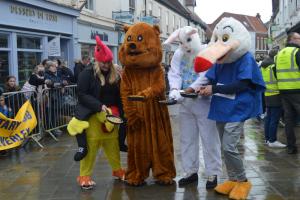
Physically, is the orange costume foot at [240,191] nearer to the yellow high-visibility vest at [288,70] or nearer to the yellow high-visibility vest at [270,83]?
the yellow high-visibility vest at [288,70]

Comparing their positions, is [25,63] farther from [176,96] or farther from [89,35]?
[176,96]

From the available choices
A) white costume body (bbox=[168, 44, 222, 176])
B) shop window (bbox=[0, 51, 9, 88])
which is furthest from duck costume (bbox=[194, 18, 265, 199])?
shop window (bbox=[0, 51, 9, 88])

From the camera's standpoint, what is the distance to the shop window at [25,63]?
13.1 metres

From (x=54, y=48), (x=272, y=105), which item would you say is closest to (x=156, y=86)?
(x=272, y=105)

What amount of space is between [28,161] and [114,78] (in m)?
2.67

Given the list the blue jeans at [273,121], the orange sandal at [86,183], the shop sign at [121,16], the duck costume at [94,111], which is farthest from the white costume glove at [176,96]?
the shop sign at [121,16]

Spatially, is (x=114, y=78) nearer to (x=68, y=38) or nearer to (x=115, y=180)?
(x=115, y=180)

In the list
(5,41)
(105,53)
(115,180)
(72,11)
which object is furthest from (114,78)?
(72,11)

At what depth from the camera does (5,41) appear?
40.1ft

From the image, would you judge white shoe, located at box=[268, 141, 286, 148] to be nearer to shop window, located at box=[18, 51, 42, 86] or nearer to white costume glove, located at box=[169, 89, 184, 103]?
white costume glove, located at box=[169, 89, 184, 103]

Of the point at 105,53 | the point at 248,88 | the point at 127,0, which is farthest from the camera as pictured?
the point at 127,0

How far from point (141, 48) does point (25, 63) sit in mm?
8712

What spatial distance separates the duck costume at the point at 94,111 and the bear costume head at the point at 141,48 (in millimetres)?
298

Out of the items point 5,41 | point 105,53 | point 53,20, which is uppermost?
point 53,20
